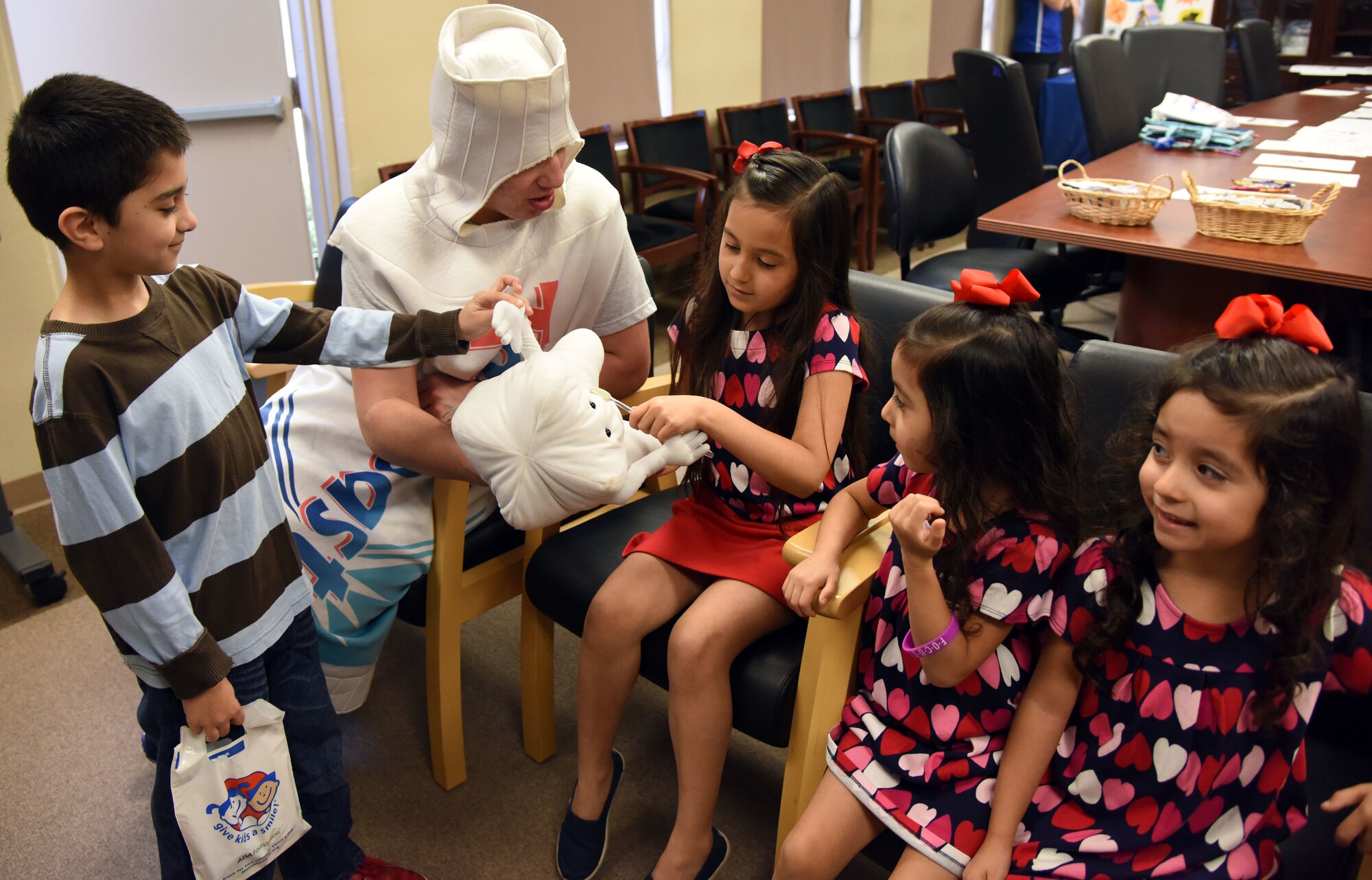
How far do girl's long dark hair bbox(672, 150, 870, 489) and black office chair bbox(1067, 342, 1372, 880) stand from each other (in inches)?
12.7

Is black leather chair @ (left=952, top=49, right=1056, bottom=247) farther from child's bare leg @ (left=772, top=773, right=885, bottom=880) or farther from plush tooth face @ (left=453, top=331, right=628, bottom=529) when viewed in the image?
child's bare leg @ (left=772, top=773, right=885, bottom=880)

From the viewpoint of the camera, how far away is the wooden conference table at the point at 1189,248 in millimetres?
1994

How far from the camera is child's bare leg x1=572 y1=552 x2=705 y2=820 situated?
1.44m

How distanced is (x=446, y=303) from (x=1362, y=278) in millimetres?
1690

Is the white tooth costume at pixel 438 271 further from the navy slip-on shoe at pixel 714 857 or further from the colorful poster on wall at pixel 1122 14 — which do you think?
the colorful poster on wall at pixel 1122 14

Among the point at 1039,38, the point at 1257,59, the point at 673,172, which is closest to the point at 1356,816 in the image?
the point at 673,172

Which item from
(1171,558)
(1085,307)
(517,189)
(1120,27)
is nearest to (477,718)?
(517,189)

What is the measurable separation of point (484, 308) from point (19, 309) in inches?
76.8

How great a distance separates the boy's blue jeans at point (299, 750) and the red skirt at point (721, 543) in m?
0.51

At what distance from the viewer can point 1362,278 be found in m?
1.83

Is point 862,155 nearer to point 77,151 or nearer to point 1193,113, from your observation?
point 1193,113

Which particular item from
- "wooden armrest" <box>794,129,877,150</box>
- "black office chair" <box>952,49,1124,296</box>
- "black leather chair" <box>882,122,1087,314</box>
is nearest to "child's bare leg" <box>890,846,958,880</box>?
"black leather chair" <box>882,122,1087,314</box>

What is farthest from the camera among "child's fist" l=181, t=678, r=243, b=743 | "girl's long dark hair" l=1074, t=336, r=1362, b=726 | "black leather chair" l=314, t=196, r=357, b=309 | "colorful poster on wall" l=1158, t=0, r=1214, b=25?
"colorful poster on wall" l=1158, t=0, r=1214, b=25

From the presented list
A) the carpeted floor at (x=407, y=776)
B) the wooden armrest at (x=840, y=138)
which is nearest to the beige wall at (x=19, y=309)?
the carpeted floor at (x=407, y=776)
